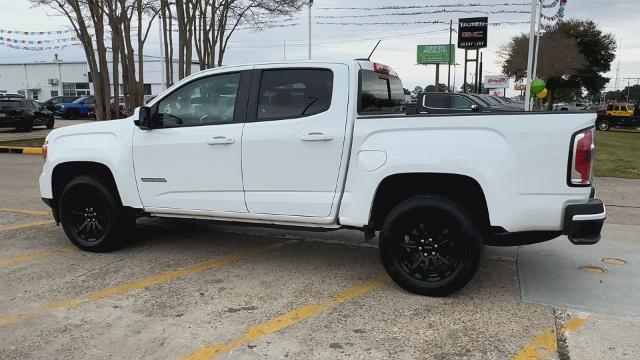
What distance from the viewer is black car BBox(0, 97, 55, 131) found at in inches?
873

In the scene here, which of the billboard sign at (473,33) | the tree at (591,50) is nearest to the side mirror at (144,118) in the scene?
the billboard sign at (473,33)

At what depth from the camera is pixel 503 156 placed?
3928 mm

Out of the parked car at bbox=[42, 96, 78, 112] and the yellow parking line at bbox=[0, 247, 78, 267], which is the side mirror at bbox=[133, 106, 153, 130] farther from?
the parked car at bbox=[42, 96, 78, 112]

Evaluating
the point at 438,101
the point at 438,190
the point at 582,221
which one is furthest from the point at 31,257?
the point at 438,101

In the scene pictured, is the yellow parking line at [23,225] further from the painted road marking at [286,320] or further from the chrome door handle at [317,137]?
the painted road marking at [286,320]

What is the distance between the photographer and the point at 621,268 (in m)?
5.04

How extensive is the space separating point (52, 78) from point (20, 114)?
50897 mm

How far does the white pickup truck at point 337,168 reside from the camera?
391 cm

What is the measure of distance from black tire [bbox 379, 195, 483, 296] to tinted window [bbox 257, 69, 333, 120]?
114 cm

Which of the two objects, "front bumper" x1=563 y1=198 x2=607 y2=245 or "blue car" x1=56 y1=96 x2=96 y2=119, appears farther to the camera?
"blue car" x1=56 y1=96 x2=96 y2=119

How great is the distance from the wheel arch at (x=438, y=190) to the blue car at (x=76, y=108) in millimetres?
34389

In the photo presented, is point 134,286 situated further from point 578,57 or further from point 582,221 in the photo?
point 578,57

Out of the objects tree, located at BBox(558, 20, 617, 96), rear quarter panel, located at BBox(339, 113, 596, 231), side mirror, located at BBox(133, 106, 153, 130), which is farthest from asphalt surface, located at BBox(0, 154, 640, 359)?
tree, located at BBox(558, 20, 617, 96)

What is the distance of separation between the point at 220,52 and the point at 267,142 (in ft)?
84.6
